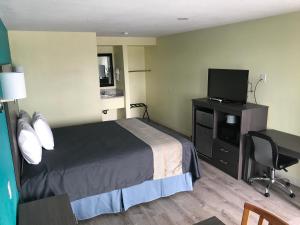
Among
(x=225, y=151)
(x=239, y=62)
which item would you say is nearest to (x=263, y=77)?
(x=239, y=62)

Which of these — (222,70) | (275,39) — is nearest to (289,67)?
(275,39)

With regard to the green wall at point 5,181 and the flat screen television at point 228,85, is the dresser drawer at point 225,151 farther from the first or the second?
the green wall at point 5,181

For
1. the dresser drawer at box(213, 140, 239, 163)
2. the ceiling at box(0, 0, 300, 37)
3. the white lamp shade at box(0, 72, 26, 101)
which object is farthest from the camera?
the dresser drawer at box(213, 140, 239, 163)

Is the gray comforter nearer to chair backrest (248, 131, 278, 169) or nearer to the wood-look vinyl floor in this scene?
the wood-look vinyl floor

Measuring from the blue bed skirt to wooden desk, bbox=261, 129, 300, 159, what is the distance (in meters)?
1.17

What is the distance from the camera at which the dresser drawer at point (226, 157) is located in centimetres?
348

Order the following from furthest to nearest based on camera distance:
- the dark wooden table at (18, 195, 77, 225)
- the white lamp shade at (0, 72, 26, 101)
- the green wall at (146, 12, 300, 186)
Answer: the green wall at (146, 12, 300, 186)
the dark wooden table at (18, 195, 77, 225)
the white lamp shade at (0, 72, 26, 101)

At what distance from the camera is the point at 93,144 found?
312 centimetres

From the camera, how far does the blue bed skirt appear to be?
104 inches

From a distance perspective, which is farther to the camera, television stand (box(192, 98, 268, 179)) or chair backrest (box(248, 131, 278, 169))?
television stand (box(192, 98, 268, 179))

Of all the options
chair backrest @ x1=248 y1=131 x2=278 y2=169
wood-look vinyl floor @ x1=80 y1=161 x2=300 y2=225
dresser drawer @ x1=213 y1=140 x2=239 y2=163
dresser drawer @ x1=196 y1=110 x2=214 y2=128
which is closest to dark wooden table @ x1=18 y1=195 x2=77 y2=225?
wood-look vinyl floor @ x1=80 y1=161 x2=300 y2=225

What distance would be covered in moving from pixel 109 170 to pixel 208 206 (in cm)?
128

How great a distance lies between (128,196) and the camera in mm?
2812

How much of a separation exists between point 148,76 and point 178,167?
388 centimetres
